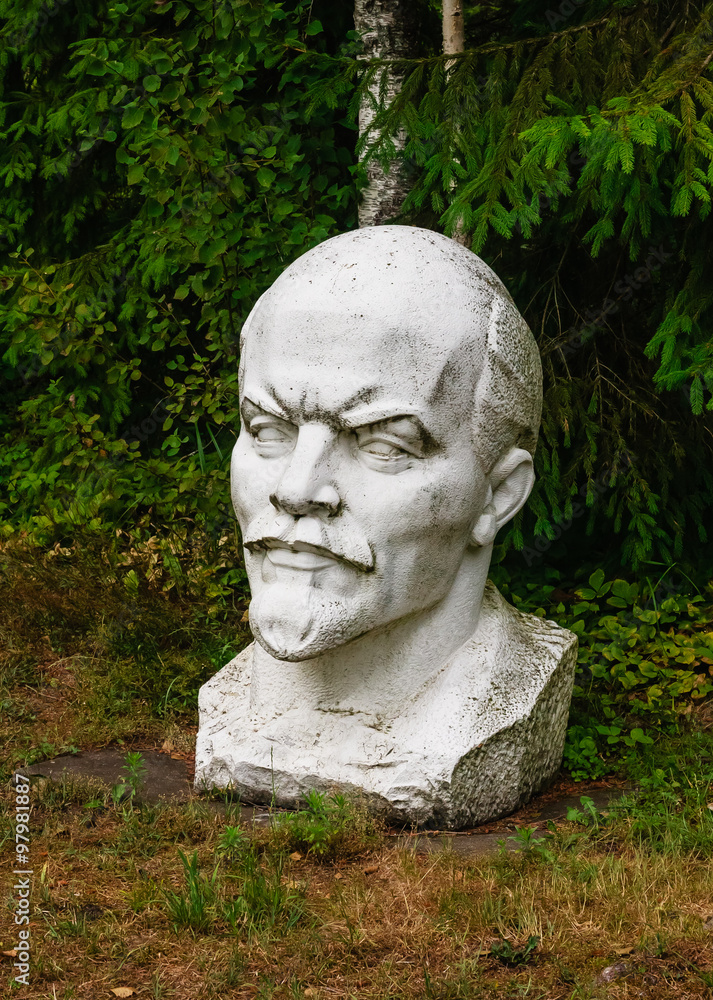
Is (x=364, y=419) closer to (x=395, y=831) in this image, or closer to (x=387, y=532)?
(x=387, y=532)

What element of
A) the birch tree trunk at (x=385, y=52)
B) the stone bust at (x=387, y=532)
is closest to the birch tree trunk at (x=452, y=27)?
the birch tree trunk at (x=385, y=52)

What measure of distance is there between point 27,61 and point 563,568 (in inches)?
157

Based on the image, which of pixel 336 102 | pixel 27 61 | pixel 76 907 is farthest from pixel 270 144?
pixel 76 907

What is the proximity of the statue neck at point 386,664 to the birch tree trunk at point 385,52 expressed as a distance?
2240mm

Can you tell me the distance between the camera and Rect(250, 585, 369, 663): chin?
368cm

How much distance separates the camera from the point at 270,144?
19.1ft

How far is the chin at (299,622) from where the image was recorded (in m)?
3.68

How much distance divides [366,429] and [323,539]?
366mm

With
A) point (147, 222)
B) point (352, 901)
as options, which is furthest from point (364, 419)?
point (147, 222)

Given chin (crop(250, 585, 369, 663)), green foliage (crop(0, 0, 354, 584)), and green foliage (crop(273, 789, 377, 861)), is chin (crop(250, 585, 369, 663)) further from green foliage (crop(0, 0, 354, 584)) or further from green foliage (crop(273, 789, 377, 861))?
green foliage (crop(0, 0, 354, 584))

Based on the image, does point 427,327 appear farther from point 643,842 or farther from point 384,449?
point 643,842

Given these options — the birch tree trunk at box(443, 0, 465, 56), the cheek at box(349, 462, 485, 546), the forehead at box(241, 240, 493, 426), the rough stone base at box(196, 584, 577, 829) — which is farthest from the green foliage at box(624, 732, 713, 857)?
the birch tree trunk at box(443, 0, 465, 56)

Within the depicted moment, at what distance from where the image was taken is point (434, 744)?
3873 mm

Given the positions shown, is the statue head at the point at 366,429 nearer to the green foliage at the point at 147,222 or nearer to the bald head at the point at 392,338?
the bald head at the point at 392,338
